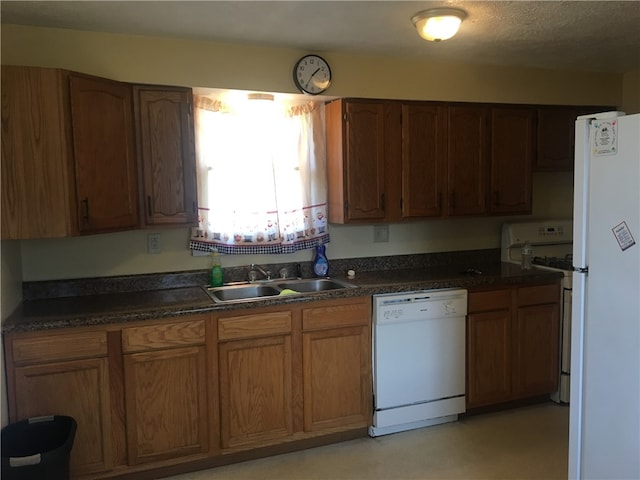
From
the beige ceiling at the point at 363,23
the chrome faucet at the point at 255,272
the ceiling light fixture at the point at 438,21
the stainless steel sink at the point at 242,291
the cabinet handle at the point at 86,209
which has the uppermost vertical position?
the beige ceiling at the point at 363,23

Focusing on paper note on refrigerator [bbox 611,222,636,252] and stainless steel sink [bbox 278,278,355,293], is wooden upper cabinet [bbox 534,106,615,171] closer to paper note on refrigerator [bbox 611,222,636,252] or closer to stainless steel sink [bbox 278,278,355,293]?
stainless steel sink [bbox 278,278,355,293]

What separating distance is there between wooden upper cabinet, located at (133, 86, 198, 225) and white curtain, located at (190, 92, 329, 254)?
231 millimetres

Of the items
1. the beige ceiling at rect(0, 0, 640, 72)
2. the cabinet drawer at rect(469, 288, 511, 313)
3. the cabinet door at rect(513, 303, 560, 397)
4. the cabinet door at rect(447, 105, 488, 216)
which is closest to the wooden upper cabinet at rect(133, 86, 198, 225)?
the beige ceiling at rect(0, 0, 640, 72)

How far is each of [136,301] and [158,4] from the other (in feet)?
4.81

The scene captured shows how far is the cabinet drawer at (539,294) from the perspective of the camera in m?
3.43

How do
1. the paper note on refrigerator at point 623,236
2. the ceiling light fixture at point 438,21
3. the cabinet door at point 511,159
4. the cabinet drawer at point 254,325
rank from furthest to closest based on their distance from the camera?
the cabinet door at point 511,159 → the cabinet drawer at point 254,325 → the ceiling light fixture at point 438,21 → the paper note on refrigerator at point 623,236

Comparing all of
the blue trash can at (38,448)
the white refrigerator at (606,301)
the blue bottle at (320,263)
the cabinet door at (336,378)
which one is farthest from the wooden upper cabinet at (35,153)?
the white refrigerator at (606,301)

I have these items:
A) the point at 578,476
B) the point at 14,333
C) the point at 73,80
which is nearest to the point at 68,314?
the point at 14,333

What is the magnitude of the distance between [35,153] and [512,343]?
2.91 metres

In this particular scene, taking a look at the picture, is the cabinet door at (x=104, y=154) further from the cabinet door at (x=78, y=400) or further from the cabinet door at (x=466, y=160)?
the cabinet door at (x=466, y=160)

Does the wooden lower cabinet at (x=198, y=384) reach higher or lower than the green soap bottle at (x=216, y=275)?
lower

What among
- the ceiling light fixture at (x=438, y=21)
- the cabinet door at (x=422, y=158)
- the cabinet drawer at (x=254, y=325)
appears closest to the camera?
the ceiling light fixture at (x=438, y=21)

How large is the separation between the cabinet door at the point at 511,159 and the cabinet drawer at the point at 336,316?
4.18 ft

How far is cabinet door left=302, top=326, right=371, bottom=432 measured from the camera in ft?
9.80
